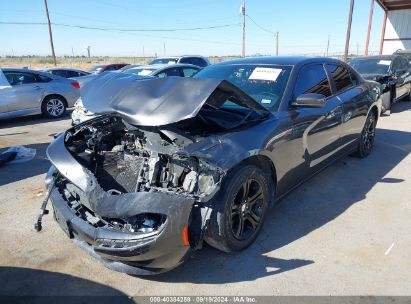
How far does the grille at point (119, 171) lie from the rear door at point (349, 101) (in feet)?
→ 9.45

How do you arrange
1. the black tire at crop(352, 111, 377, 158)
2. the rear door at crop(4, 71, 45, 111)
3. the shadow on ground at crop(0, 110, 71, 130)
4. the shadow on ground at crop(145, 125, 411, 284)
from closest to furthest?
the shadow on ground at crop(145, 125, 411, 284) → the black tire at crop(352, 111, 377, 158) → the rear door at crop(4, 71, 45, 111) → the shadow on ground at crop(0, 110, 71, 130)

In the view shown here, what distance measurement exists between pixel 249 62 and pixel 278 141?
1411 millimetres

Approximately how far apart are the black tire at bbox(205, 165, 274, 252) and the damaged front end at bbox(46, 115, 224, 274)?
0.53ft

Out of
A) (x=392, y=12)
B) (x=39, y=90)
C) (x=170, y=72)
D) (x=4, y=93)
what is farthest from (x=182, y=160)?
(x=392, y=12)

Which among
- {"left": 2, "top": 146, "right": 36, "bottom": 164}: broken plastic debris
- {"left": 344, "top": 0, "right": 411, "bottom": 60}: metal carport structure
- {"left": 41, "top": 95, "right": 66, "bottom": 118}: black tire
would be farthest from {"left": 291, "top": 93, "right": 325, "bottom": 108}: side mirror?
{"left": 344, "top": 0, "right": 411, "bottom": 60}: metal carport structure

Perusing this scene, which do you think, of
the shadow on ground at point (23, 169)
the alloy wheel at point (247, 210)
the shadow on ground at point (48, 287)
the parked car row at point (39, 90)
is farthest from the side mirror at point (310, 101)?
the parked car row at point (39, 90)

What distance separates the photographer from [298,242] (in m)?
3.27

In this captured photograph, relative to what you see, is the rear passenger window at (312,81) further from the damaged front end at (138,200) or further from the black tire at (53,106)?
the black tire at (53,106)

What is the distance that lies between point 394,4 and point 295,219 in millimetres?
21630

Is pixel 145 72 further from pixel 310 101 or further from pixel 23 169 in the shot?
pixel 310 101

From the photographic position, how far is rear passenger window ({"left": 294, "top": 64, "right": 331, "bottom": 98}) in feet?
12.5

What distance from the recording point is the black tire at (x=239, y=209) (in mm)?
2637

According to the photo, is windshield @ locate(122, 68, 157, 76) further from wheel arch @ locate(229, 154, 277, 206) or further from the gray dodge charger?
wheel arch @ locate(229, 154, 277, 206)

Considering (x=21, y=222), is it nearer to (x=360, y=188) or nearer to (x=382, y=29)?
(x=360, y=188)
